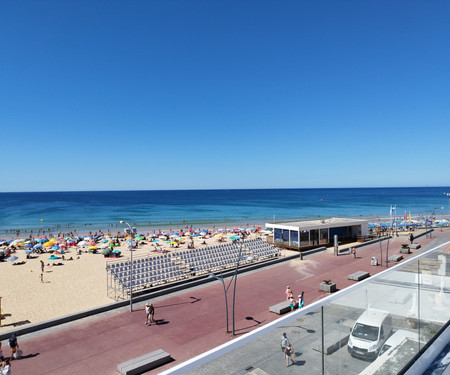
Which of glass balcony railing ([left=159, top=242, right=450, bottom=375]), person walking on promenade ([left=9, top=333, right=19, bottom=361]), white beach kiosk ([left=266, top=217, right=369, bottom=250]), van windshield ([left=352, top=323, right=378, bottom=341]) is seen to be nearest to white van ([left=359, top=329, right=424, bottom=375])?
glass balcony railing ([left=159, top=242, right=450, bottom=375])

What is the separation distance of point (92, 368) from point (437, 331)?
1214 centimetres

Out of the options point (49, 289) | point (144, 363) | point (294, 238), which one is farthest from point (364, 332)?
point (294, 238)

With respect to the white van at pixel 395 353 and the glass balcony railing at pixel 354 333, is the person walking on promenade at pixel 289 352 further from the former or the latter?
the white van at pixel 395 353

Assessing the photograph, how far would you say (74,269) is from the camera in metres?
29.8

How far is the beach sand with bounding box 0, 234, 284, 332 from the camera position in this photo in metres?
18.4

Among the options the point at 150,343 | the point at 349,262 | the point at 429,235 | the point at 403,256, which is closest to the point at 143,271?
the point at 150,343

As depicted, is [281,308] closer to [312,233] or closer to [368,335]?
[368,335]

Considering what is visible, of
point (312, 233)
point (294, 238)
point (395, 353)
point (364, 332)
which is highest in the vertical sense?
point (364, 332)

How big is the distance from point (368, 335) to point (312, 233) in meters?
34.3

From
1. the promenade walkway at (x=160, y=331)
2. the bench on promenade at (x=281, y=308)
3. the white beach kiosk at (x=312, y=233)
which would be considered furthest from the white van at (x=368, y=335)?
the white beach kiosk at (x=312, y=233)

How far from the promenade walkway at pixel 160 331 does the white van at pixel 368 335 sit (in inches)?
413

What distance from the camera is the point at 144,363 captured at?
11297 mm

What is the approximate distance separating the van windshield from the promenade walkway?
35.0ft

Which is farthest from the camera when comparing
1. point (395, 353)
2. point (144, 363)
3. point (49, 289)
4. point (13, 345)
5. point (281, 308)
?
point (49, 289)
